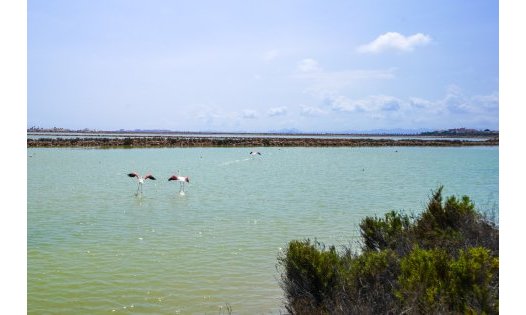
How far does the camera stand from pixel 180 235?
12211mm

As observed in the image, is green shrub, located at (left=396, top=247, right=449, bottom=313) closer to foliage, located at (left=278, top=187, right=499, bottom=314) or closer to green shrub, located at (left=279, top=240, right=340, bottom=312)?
foliage, located at (left=278, top=187, right=499, bottom=314)

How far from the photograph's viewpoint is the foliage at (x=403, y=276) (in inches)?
194

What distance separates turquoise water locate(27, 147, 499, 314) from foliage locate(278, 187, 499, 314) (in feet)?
3.27

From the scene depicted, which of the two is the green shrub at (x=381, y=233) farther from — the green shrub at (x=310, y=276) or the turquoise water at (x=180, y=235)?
the green shrub at (x=310, y=276)

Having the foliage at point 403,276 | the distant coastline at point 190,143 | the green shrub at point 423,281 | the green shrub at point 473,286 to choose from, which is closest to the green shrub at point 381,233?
the foliage at point 403,276

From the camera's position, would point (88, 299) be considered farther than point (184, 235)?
No

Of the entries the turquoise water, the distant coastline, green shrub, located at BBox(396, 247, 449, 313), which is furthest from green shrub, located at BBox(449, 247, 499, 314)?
the distant coastline

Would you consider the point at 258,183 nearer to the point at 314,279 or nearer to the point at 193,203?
the point at 193,203

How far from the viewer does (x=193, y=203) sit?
18.3 m

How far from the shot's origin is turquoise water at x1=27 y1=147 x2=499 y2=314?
7.65 m

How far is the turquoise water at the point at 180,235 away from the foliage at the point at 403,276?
996mm

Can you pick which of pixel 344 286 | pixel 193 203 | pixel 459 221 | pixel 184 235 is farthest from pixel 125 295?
pixel 193 203
